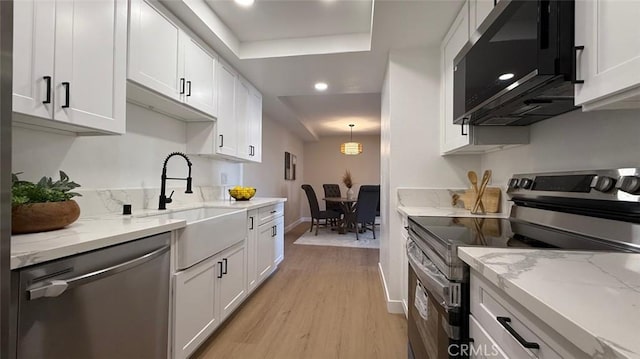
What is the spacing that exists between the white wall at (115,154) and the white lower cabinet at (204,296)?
2.68 feet

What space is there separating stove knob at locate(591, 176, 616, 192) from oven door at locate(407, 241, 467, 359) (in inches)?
24.8

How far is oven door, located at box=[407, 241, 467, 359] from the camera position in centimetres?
95

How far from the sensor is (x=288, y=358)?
70.1 inches

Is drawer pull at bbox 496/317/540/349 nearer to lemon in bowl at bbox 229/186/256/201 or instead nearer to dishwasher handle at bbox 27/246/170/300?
dishwasher handle at bbox 27/246/170/300

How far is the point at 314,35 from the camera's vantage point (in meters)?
2.63

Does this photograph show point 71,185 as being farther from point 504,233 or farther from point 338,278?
point 338,278

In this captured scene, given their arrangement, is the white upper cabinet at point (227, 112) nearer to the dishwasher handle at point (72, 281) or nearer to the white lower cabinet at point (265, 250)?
the white lower cabinet at point (265, 250)

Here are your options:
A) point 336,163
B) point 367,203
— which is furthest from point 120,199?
point 336,163

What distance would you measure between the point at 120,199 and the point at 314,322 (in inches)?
66.0

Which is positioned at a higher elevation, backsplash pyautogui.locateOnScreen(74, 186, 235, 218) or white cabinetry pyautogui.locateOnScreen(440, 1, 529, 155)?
white cabinetry pyautogui.locateOnScreen(440, 1, 529, 155)

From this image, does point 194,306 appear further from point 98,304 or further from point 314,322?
point 314,322

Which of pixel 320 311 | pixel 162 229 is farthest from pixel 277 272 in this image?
pixel 162 229

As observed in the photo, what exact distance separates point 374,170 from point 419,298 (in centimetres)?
692

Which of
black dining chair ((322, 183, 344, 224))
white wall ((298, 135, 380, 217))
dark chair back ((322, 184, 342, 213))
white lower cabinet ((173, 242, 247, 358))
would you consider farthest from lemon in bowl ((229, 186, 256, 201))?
white wall ((298, 135, 380, 217))
